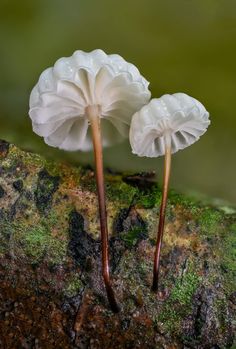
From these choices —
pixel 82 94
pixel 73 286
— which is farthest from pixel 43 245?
pixel 82 94

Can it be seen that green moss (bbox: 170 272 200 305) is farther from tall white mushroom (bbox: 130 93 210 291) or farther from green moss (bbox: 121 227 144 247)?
green moss (bbox: 121 227 144 247)

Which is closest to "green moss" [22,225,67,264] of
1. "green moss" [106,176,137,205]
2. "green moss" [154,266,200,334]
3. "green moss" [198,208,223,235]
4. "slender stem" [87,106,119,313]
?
"slender stem" [87,106,119,313]

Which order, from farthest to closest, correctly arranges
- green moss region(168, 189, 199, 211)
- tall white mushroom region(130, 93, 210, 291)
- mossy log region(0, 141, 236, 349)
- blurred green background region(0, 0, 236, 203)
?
blurred green background region(0, 0, 236, 203) → green moss region(168, 189, 199, 211) → tall white mushroom region(130, 93, 210, 291) → mossy log region(0, 141, 236, 349)

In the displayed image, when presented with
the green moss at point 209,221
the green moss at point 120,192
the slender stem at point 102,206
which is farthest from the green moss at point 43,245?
Answer: the green moss at point 209,221

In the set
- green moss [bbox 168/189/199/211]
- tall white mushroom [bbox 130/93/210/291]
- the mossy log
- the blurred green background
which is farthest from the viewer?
the blurred green background

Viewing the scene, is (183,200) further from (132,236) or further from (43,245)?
(43,245)

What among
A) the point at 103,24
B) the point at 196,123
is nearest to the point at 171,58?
the point at 103,24

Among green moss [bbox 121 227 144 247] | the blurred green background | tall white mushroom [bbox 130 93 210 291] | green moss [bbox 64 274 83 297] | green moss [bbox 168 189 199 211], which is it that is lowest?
green moss [bbox 64 274 83 297]

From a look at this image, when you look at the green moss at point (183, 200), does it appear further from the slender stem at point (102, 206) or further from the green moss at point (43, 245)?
the green moss at point (43, 245)
